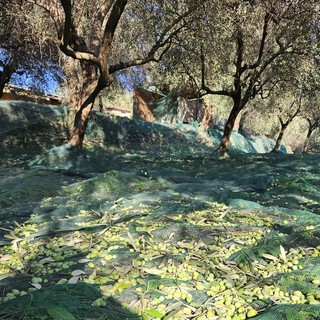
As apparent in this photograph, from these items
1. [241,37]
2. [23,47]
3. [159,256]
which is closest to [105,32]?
[23,47]

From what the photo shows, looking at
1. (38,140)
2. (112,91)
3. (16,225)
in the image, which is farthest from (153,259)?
(112,91)

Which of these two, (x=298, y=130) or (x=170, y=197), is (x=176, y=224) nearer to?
(x=170, y=197)

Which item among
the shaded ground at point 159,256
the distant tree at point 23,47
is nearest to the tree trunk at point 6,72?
the distant tree at point 23,47

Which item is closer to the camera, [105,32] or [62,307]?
[62,307]

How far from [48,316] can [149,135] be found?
51.6 feet

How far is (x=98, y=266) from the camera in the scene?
2.53 m

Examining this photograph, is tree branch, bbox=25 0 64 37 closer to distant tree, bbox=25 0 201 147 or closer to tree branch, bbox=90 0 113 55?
distant tree, bbox=25 0 201 147

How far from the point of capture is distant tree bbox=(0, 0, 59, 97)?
7.89 metres

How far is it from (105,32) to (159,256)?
20.5 feet

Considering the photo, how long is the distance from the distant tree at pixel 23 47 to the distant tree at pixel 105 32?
546 millimetres

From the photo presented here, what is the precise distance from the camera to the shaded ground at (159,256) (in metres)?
1.94

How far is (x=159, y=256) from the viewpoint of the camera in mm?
2609

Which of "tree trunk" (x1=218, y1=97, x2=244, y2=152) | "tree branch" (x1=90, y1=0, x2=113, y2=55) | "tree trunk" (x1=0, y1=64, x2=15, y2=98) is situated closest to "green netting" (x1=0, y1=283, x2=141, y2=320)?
"tree branch" (x1=90, y1=0, x2=113, y2=55)

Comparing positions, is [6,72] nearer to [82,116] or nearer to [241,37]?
[82,116]
